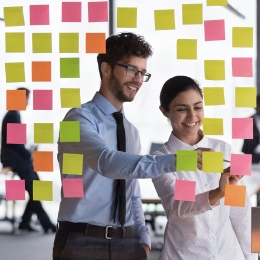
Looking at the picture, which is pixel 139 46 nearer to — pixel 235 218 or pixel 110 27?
pixel 110 27

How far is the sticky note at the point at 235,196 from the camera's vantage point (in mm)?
1819

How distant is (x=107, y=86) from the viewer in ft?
6.52

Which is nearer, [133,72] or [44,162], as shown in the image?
[133,72]

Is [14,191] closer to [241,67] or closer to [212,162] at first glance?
[212,162]

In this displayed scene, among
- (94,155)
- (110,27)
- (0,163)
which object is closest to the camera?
(94,155)

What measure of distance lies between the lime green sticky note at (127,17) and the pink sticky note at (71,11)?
15 cm

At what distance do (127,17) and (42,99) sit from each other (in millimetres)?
402

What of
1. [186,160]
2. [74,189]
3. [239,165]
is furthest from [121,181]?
[239,165]

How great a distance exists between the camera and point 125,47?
196cm

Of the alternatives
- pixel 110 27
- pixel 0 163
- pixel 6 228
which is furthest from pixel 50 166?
pixel 6 228

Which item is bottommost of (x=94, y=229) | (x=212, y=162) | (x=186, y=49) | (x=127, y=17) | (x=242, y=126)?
(x=94, y=229)

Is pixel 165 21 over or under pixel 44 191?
over

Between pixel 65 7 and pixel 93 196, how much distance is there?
622 millimetres

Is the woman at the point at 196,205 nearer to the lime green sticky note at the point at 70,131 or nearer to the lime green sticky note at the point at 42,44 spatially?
the lime green sticky note at the point at 70,131
